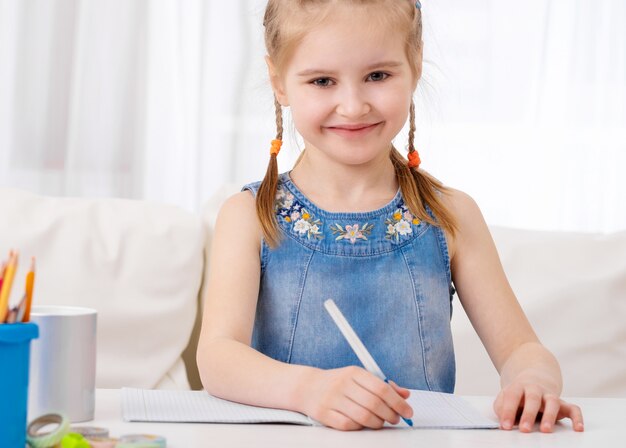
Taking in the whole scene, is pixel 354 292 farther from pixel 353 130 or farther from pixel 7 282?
pixel 7 282

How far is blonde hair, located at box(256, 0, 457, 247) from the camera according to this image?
1.08 m

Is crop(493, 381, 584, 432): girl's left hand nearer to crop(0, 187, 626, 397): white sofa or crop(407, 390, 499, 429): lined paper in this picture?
crop(407, 390, 499, 429): lined paper

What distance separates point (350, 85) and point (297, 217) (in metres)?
0.20

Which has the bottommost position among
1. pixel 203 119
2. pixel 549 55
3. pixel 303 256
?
pixel 303 256

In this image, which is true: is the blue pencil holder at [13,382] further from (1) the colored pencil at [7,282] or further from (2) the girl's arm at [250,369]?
(2) the girl's arm at [250,369]

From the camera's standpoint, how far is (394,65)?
3.44 feet

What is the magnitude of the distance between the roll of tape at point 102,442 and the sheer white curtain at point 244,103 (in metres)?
1.66

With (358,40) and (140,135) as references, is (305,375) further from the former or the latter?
(140,135)

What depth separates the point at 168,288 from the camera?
1533mm

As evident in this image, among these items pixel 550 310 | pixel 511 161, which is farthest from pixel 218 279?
pixel 511 161

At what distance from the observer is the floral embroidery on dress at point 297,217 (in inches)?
44.4

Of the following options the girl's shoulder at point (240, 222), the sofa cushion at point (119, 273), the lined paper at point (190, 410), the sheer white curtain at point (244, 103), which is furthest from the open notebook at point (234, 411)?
the sheer white curtain at point (244, 103)

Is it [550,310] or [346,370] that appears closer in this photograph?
[346,370]

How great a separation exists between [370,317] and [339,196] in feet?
0.54
